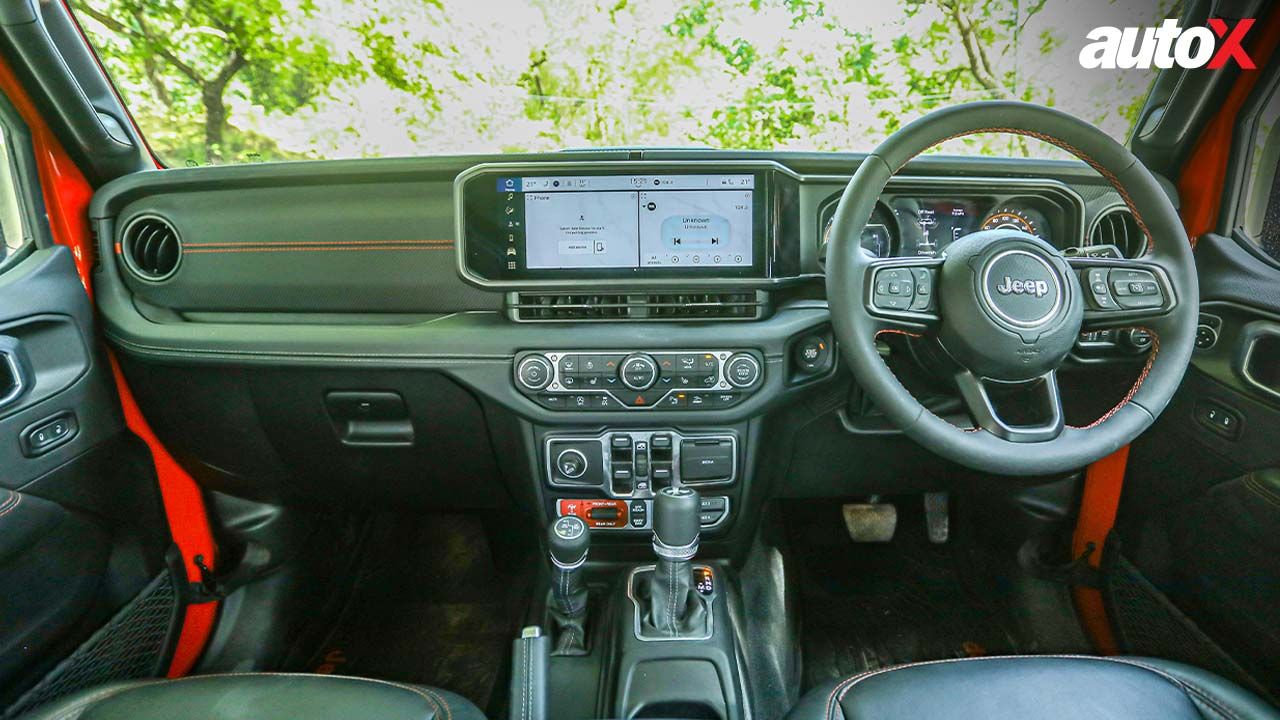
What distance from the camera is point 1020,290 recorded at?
121 cm

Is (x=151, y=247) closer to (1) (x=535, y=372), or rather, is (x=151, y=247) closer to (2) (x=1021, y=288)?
(1) (x=535, y=372)

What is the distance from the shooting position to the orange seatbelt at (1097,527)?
6.19 ft

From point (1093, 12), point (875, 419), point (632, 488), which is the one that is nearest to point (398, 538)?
point (632, 488)

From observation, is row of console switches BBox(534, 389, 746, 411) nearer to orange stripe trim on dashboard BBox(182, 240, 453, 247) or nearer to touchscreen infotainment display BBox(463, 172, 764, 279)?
touchscreen infotainment display BBox(463, 172, 764, 279)

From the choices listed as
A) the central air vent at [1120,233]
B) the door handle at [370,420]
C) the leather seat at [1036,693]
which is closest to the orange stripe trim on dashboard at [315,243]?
the door handle at [370,420]

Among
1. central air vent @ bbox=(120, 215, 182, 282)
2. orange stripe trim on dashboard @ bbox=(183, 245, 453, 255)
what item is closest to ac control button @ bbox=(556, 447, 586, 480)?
orange stripe trim on dashboard @ bbox=(183, 245, 453, 255)

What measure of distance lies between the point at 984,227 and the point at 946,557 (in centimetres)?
120

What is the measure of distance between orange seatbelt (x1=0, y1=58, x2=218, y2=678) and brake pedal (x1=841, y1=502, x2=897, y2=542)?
1.90 metres

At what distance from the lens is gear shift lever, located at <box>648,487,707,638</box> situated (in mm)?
1426

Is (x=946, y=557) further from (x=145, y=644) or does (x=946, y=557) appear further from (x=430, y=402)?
(x=145, y=644)

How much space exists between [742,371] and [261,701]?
1.04 m

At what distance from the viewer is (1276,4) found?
1535mm

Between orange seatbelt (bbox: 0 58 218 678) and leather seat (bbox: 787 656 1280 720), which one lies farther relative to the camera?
orange seatbelt (bbox: 0 58 218 678)
